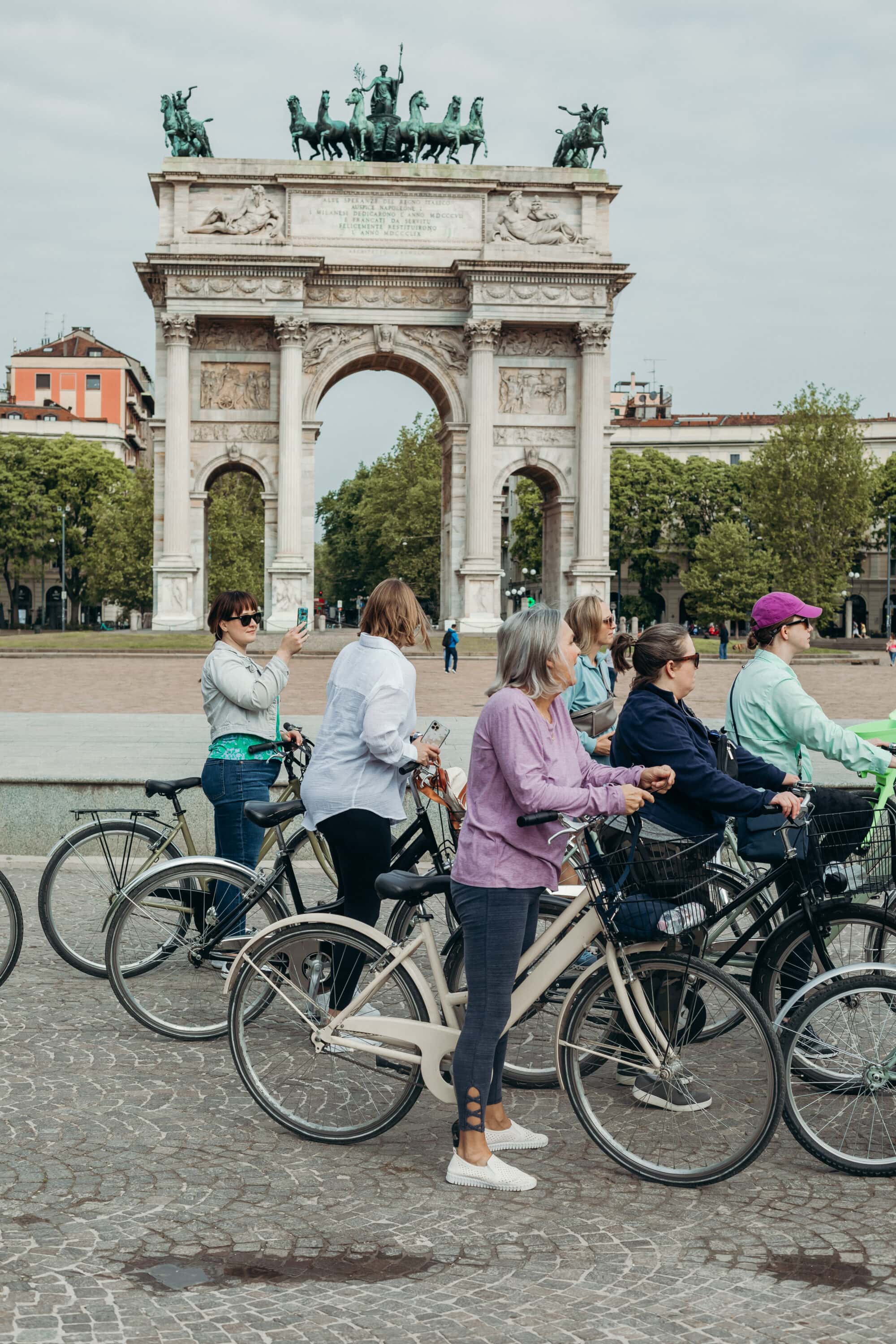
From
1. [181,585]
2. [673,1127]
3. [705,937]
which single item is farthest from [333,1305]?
[181,585]

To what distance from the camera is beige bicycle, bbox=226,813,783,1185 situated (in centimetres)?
484

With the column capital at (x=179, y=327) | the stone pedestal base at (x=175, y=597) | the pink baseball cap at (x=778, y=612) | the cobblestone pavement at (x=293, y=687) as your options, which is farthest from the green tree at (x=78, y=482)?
the pink baseball cap at (x=778, y=612)

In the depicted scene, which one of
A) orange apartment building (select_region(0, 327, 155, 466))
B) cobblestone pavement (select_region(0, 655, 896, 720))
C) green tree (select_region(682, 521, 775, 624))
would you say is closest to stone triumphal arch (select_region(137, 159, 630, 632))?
cobblestone pavement (select_region(0, 655, 896, 720))

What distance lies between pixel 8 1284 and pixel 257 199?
50.0 meters

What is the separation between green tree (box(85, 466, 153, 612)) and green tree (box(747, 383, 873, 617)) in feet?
103

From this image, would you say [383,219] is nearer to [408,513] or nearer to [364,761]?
[408,513]

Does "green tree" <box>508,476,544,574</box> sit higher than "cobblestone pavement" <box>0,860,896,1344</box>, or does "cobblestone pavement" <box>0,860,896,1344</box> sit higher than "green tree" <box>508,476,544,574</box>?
"green tree" <box>508,476,544,574</box>

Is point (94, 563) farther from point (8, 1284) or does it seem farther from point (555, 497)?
point (8, 1284)

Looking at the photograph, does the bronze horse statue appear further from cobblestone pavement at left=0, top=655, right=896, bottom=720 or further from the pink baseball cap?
the pink baseball cap

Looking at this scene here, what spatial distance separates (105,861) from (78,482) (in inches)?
3339

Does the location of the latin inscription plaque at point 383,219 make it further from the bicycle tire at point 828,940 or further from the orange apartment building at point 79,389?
the orange apartment building at point 79,389

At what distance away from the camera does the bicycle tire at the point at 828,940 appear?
5.55 m

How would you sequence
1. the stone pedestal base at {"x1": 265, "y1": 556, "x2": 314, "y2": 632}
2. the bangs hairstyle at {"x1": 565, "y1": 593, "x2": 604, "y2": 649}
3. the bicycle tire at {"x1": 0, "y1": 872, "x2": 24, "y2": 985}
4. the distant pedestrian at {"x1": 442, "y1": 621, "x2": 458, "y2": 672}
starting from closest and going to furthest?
the bicycle tire at {"x1": 0, "y1": 872, "x2": 24, "y2": 985}, the bangs hairstyle at {"x1": 565, "y1": 593, "x2": 604, "y2": 649}, the distant pedestrian at {"x1": 442, "y1": 621, "x2": 458, "y2": 672}, the stone pedestal base at {"x1": 265, "y1": 556, "x2": 314, "y2": 632}

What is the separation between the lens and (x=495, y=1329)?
382 cm
